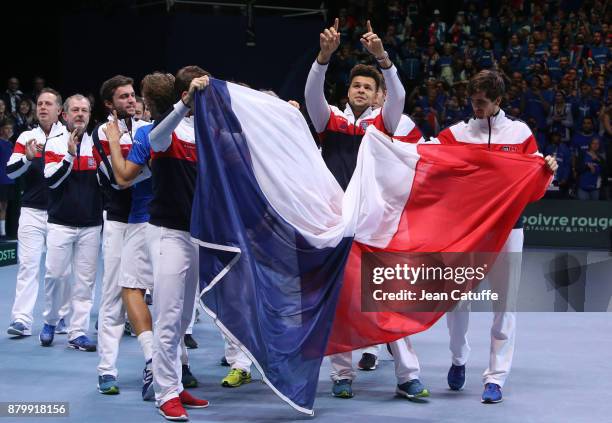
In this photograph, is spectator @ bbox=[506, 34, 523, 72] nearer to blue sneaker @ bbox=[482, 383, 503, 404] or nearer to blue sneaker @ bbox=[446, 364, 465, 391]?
blue sneaker @ bbox=[446, 364, 465, 391]

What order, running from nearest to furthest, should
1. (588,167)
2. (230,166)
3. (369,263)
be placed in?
(230,166) → (369,263) → (588,167)

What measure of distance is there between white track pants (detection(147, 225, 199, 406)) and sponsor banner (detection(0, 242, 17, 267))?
7703 millimetres

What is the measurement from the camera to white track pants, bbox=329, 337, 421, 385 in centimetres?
611


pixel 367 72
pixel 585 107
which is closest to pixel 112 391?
pixel 367 72

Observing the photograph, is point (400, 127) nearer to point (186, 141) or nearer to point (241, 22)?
point (186, 141)

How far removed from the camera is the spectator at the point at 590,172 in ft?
49.4

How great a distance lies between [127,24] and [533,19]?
8.21m

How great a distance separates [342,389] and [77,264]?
2.86 metres

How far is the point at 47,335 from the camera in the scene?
775cm

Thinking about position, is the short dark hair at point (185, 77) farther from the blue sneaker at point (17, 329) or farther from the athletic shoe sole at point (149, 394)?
the blue sneaker at point (17, 329)

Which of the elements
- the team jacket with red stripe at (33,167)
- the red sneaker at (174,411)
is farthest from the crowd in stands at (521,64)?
the red sneaker at (174,411)

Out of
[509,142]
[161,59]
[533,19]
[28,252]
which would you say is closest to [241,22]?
[161,59]

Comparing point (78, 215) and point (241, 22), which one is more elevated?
point (241, 22)

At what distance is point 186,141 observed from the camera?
5.66 meters
